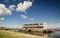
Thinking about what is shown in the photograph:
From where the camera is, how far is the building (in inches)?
263

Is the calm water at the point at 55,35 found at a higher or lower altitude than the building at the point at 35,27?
lower

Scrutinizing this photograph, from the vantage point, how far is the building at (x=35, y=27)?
6.69m

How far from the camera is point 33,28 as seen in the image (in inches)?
267

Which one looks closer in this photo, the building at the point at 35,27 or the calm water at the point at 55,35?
the building at the point at 35,27

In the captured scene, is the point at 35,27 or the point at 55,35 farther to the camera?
the point at 55,35

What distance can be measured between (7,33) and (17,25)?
0.41 m

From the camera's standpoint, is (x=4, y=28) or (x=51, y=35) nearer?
(x=4, y=28)

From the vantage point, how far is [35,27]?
6754mm

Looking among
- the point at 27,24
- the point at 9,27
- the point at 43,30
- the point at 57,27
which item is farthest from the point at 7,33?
the point at 57,27

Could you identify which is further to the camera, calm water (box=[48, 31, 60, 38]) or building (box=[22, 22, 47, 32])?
calm water (box=[48, 31, 60, 38])

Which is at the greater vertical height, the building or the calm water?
the building

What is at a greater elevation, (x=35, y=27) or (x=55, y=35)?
(x=35, y=27)

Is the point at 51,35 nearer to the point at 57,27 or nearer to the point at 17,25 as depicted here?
the point at 57,27

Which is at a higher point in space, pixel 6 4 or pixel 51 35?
pixel 6 4
